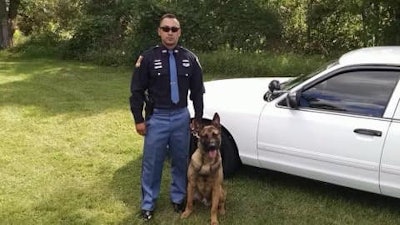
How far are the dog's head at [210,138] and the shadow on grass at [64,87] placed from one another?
4.55m

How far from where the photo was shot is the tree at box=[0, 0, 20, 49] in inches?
734

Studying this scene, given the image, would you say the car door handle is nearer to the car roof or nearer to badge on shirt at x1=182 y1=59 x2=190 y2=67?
the car roof

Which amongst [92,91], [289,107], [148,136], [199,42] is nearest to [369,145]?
[289,107]

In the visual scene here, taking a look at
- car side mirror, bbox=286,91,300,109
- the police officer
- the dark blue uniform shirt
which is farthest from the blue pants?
car side mirror, bbox=286,91,300,109

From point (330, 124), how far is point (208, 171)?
1.15 metres

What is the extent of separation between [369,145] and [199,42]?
10634mm

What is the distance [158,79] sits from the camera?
13.9 feet

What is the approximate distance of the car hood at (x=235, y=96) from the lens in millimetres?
5164

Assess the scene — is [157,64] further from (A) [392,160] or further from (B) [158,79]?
(A) [392,160]

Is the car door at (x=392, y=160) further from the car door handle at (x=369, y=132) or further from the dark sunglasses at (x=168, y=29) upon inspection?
the dark sunglasses at (x=168, y=29)

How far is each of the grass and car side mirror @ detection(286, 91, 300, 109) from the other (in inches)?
37.4

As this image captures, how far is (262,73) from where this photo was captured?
12.1 m

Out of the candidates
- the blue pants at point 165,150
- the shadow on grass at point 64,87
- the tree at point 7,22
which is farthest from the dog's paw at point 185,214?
the tree at point 7,22

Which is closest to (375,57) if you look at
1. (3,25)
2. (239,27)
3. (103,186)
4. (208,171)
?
(208,171)
